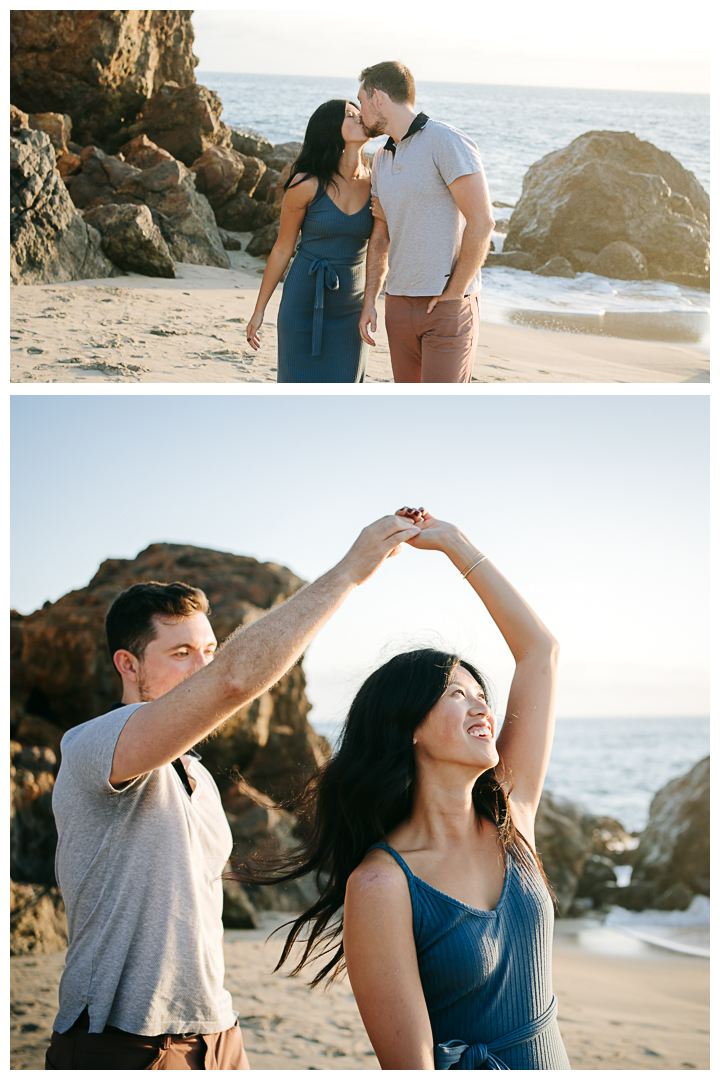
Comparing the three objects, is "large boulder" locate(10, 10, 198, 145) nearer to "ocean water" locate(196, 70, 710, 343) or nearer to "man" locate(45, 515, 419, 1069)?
"ocean water" locate(196, 70, 710, 343)

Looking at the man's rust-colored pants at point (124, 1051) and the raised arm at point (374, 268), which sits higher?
the raised arm at point (374, 268)

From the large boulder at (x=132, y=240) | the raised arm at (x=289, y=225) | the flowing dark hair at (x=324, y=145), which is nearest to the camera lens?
the flowing dark hair at (x=324, y=145)

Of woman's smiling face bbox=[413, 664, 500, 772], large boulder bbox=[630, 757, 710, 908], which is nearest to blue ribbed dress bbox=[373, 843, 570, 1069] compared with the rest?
woman's smiling face bbox=[413, 664, 500, 772]

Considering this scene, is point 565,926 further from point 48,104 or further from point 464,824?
point 48,104

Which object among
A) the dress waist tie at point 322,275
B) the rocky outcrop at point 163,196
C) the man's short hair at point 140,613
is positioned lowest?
the man's short hair at point 140,613

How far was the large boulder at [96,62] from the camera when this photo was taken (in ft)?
41.1

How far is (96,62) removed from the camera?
1281 cm

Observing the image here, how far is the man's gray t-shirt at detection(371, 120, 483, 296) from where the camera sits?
395cm

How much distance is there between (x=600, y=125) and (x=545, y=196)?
Answer: 5.30 feet

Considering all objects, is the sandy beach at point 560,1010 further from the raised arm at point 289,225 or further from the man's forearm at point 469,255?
the raised arm at point 289,225

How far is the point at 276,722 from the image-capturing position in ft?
24.4

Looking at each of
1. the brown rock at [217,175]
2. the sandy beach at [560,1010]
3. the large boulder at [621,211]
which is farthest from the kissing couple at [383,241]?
the brown rock at [217,175]

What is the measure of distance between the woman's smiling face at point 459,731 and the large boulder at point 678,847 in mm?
9004
